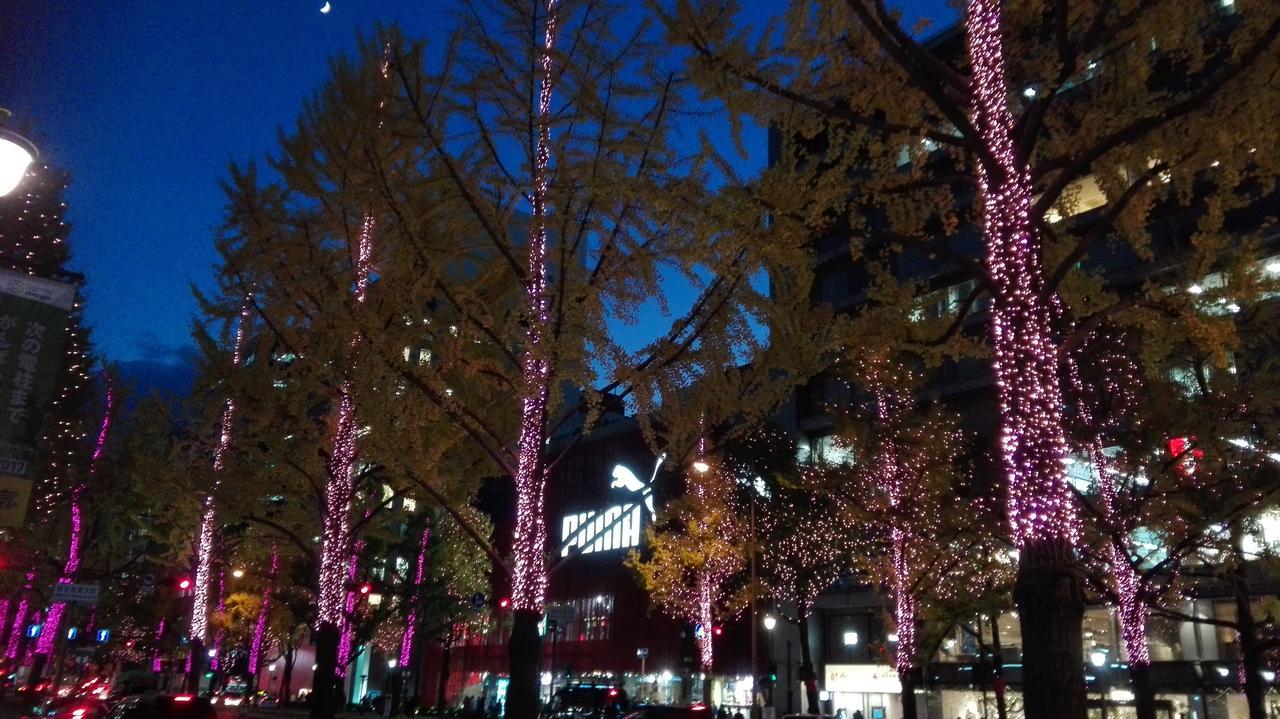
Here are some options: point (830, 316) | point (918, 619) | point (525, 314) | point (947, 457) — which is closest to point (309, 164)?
point (525, 314)

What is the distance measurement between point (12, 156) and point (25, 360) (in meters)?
2.34

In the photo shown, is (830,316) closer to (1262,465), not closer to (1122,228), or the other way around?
(1122,228)

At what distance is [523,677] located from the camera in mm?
9836

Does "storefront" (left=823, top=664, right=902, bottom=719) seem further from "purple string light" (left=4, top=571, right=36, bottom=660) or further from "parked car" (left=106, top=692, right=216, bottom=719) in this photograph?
"purple string light" (left=4, top=571, right=36, bottom=660)

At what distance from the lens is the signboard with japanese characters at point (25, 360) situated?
22.2ft

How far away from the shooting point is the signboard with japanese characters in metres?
6.75

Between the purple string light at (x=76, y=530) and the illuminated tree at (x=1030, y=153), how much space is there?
108ft

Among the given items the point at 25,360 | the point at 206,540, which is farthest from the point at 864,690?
the point at 25,360

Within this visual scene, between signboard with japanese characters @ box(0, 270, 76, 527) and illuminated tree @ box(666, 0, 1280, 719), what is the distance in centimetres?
597

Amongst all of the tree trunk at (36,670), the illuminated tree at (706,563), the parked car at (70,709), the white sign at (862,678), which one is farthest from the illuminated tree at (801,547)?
the tree trunk at (36,670)

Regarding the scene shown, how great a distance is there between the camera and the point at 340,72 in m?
15.0

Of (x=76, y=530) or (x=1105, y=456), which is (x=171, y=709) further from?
(x=76, y=530)

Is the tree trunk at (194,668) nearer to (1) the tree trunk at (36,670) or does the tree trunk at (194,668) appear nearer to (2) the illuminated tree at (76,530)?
(2) the illuminated tree at (76,530)

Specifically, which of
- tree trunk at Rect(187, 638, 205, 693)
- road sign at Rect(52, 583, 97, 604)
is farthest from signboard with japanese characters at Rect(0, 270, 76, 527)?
tree trunk at Rect(187, 638, 205, 693)
